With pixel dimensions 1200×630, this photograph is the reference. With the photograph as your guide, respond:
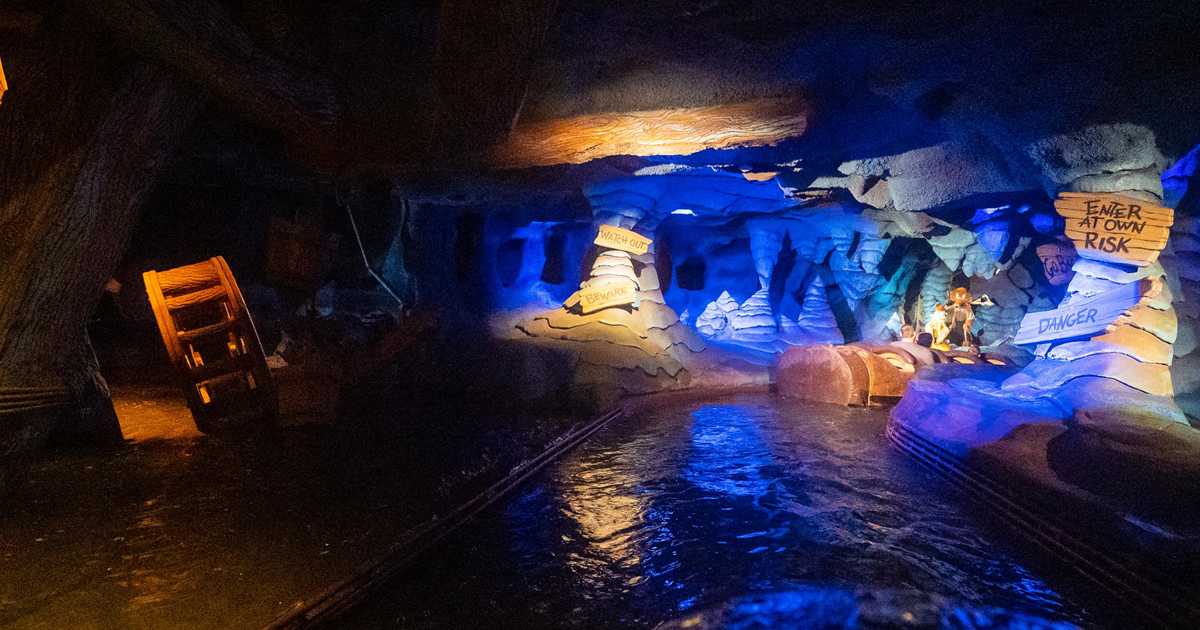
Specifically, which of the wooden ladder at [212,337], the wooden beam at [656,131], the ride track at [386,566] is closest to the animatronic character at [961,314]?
the wooden beam at [656,131]

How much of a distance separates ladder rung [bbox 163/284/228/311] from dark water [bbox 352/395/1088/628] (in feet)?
12.6

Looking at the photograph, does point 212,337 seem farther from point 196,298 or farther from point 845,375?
point 845,375

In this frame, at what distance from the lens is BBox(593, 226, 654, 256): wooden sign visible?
36.5 ft

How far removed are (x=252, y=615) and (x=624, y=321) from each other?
8568 millimetres

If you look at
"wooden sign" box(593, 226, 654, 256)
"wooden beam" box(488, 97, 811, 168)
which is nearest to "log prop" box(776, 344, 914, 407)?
"wooden sign" box(593, 226, 654, 256)

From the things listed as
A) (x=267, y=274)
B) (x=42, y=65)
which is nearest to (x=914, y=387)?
(x=42, y=65)

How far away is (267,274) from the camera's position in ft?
33.2

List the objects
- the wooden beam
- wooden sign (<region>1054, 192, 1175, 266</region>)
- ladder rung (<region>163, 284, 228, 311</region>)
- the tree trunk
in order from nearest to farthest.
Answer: the tree trunk → ladder rung (<region>163, 284, 228, 311</region>) → the wooden beam → wooden sign (<region>1054, 192, 1175, 266</region>)

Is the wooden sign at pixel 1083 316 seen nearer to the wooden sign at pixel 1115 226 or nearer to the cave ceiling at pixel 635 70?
the wooden sign at pixel 1115 226

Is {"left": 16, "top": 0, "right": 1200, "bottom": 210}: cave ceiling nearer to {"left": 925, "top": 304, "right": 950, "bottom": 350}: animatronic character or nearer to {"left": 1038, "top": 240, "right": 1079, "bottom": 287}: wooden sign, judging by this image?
{"left": 1038, "top": 240, "right": 1079, "bottom": 287}: wooden sign

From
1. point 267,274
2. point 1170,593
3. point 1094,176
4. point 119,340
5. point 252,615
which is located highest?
point 1094,176

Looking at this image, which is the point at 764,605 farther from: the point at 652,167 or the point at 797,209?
the point at 797,209

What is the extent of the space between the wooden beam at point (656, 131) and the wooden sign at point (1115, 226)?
3.29 meters

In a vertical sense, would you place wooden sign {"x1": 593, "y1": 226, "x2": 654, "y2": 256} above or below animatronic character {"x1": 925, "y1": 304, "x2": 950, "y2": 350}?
above
